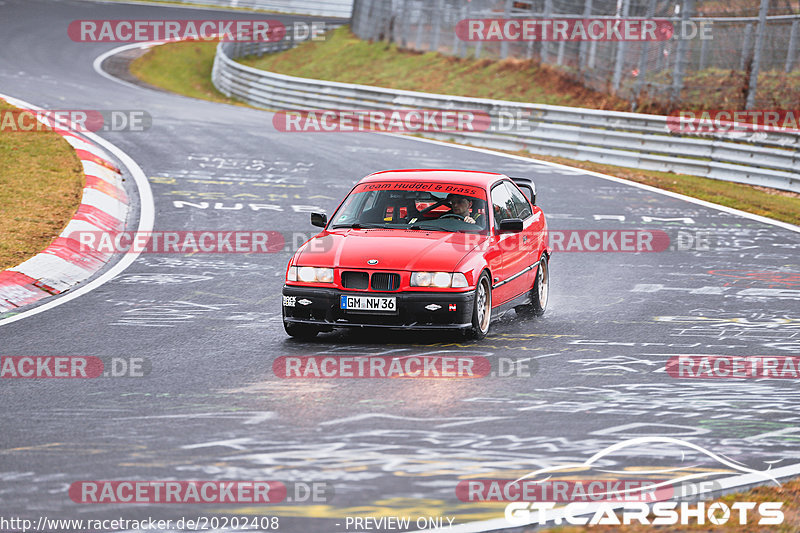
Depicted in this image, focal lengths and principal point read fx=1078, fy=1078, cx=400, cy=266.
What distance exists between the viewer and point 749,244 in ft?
48.7

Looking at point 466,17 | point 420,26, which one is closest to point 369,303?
point 466,17

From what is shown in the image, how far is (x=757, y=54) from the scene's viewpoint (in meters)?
23.4

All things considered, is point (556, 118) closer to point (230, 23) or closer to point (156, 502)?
point (156, 502)

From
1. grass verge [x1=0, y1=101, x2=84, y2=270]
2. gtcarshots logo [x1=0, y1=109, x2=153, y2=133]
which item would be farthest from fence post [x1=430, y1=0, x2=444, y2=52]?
grass verge [x1=0, y1=101, x2=84, y2=270]

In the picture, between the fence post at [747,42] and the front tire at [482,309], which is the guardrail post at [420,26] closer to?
the fence post at [747,42]

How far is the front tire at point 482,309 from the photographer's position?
29.6 ft

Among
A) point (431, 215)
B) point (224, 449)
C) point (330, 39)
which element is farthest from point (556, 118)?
point (330, 39)

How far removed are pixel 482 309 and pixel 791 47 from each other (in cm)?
1676

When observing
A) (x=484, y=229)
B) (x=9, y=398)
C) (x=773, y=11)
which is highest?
(x=773, y=11)

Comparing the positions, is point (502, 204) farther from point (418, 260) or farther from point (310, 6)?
point (310, 6)

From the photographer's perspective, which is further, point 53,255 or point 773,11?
point 773,11

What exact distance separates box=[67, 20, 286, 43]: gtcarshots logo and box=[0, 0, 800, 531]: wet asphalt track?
30131mm

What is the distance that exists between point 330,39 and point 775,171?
28230 mm

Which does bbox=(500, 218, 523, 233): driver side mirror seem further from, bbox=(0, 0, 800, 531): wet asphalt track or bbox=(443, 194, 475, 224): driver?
bbox=(0, 0, 800, 531): wet asphalt track
